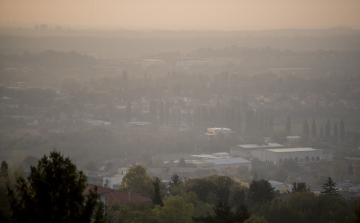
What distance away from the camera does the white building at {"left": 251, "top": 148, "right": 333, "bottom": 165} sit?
69750 mm

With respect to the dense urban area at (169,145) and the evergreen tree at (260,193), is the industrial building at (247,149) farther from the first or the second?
the evergreen tree at (260,193)

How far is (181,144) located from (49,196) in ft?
242

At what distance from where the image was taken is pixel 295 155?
232 ft

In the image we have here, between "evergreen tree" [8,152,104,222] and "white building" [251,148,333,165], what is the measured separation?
61.8 meters

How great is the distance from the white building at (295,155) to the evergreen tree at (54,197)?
6184 cm

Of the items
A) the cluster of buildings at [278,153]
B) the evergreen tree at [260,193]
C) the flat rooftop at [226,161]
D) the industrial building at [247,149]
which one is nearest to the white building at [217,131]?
the industrial building at [247,149]

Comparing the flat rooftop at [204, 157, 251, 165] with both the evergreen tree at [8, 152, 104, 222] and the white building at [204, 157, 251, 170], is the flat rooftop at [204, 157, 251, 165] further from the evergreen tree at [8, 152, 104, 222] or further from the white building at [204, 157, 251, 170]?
the evergreen tree at [8, 152, 104, 222]

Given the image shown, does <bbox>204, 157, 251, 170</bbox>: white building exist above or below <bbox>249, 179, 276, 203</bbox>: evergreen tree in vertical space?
below

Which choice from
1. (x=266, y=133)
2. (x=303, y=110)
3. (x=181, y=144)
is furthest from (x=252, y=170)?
(x=303, y=110)

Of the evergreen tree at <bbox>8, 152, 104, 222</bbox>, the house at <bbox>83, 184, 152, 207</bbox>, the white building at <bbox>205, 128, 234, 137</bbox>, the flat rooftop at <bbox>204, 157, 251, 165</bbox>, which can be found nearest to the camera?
the evergreen tree at <bbox>8, 152, 104, 222</bbox>

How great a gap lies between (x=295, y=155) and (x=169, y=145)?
2267cm

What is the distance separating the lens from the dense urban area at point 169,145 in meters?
14.6

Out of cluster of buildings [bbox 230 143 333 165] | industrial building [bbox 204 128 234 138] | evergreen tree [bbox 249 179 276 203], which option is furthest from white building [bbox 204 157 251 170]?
evergreen tree [bbox 249 179 276 203]

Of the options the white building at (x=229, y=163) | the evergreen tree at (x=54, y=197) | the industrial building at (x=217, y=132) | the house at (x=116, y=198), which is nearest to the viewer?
the evergreen tree at (x=54, y=197)
